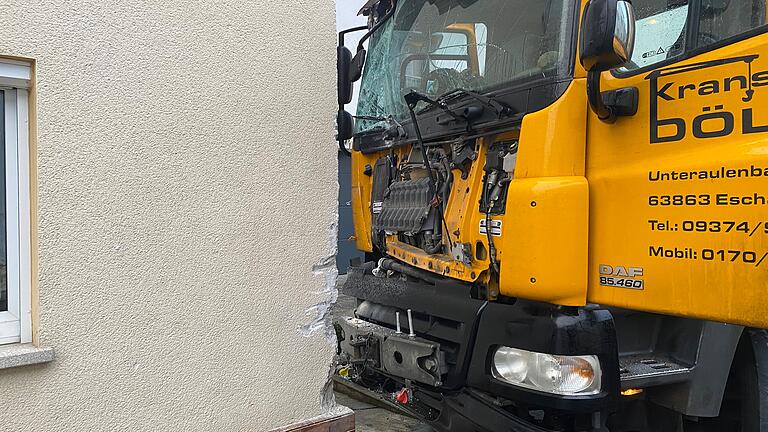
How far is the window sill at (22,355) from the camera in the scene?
2162mm

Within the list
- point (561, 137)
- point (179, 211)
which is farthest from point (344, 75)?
point (179, 211)

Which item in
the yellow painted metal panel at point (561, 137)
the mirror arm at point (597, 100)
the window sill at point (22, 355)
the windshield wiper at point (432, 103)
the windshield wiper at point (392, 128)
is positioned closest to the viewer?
the window sill at point (22, 355)

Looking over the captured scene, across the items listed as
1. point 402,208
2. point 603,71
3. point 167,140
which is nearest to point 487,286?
point 402,208

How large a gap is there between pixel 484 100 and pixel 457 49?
612 mm

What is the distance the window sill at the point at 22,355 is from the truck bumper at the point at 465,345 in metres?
1.92

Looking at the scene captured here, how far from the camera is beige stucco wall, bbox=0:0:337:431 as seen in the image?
2293 millimetres

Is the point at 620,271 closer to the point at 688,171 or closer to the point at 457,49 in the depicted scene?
the point at 688,171

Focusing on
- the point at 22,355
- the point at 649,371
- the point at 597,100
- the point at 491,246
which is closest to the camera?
the point at 22,355

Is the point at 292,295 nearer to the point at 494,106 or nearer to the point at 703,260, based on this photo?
the point at 494,106

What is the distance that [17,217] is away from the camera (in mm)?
2320

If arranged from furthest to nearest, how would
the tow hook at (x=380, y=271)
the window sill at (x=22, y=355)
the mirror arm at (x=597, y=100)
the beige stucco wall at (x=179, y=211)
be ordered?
the tow hook at (x=380, y=271) < the mirror arm at (x=597, y=100) < the beige stucco wall at (x=179, y=211) < the window sill at (x=22, y=355)

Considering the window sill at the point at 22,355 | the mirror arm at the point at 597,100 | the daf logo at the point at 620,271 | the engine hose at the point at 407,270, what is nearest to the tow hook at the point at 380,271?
the engine hose at the point at 407,270

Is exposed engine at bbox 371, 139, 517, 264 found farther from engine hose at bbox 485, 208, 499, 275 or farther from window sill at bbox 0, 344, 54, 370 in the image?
window sill at bbox 0, 344, 54, 370

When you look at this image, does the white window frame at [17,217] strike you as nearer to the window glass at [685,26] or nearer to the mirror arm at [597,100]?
the mirror arm at [597,100]
